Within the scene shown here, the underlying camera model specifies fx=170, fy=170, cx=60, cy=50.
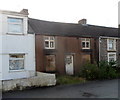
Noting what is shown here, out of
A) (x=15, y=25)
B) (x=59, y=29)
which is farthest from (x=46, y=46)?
(x=15, y=25)

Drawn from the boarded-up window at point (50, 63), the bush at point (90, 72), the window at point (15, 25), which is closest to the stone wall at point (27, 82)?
the bush at point (90, 72)

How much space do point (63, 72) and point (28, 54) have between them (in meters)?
5.20

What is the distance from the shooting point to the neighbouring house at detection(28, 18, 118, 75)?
17.9 m

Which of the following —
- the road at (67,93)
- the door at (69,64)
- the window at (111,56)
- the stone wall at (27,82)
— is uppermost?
the window at (111,56)

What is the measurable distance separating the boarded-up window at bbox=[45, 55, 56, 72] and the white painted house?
246 cm

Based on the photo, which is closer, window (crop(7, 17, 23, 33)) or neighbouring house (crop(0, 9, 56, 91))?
neighbouring house (crop(0, 9, 56, 91))

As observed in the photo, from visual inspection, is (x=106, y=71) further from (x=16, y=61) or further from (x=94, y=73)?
(x=16, y=61)

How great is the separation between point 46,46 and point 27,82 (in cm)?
618

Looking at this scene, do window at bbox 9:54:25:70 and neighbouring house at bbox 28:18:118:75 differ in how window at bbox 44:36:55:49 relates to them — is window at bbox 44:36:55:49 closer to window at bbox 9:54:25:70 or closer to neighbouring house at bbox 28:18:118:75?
neighbouring house at bbox 28:18:118:75

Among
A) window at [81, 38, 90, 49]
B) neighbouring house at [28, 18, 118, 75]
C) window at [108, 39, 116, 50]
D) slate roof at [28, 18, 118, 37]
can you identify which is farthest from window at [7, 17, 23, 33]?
window at [108, 39, 116, 50]

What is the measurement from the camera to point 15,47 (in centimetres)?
1502

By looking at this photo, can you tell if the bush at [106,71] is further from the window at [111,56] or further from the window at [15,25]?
the window at [15,25]

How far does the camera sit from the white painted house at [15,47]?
47.5ft

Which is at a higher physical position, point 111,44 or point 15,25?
point 15,25
